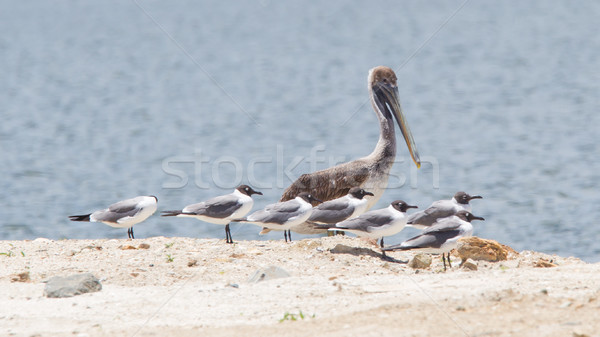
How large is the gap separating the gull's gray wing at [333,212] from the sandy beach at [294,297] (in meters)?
0.72

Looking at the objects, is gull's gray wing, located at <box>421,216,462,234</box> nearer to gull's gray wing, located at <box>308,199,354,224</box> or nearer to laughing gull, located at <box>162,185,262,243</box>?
gull's gray wing, located at <box>308,199,354,224</box>

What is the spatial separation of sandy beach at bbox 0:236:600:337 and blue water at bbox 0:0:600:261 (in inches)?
303

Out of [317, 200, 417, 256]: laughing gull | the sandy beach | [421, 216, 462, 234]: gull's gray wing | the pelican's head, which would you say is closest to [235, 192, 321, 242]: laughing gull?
the sandy beach

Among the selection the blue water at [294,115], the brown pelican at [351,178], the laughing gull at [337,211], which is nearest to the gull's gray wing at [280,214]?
the laughing gull at [337,211]

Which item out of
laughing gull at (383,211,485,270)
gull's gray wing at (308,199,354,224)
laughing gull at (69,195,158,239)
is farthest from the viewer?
laughing gull at (69,195,158,239)

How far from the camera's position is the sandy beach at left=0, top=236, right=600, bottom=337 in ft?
19.6

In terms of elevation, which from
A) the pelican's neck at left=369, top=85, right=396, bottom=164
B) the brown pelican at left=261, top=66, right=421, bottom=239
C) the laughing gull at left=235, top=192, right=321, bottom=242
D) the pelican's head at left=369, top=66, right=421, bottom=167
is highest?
the pelican's head at left=369, top=66, right=421, bottom=167

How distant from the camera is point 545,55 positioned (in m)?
46.7

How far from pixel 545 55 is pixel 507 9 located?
25.9 metres

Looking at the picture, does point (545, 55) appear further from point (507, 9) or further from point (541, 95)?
point (507, 9)

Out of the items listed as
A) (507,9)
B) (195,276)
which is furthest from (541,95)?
(507,9)

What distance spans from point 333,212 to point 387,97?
328 cm

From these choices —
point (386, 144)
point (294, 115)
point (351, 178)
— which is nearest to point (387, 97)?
point (386, 144)

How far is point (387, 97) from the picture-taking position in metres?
12.8
